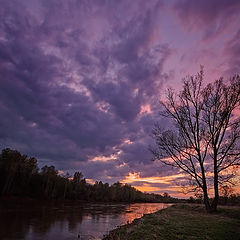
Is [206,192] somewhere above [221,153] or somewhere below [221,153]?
below

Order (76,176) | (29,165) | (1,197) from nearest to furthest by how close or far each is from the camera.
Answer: (1,197)
(29,165)
(76,176)

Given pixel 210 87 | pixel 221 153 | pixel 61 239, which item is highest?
pixel 210 87

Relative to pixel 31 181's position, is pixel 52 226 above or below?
below

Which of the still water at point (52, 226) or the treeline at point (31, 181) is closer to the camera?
the still water at point (52, 226)

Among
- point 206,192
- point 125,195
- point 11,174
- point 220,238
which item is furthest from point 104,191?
point 220,238

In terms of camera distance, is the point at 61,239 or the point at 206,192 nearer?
Answer: the point at 61,239

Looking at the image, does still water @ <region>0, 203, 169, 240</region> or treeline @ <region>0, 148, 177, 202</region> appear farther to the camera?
treeline @ <region>0, 148, 177, 202</region>

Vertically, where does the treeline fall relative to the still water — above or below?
above

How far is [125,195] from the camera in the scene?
488 ft

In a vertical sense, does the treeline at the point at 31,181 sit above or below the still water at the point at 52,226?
above

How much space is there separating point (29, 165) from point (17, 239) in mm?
69175

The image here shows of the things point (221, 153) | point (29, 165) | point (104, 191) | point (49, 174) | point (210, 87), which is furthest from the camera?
point (104, 191)

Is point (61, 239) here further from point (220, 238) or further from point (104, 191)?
point (104, 191)

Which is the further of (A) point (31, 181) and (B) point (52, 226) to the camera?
(A) point (31, 181)
